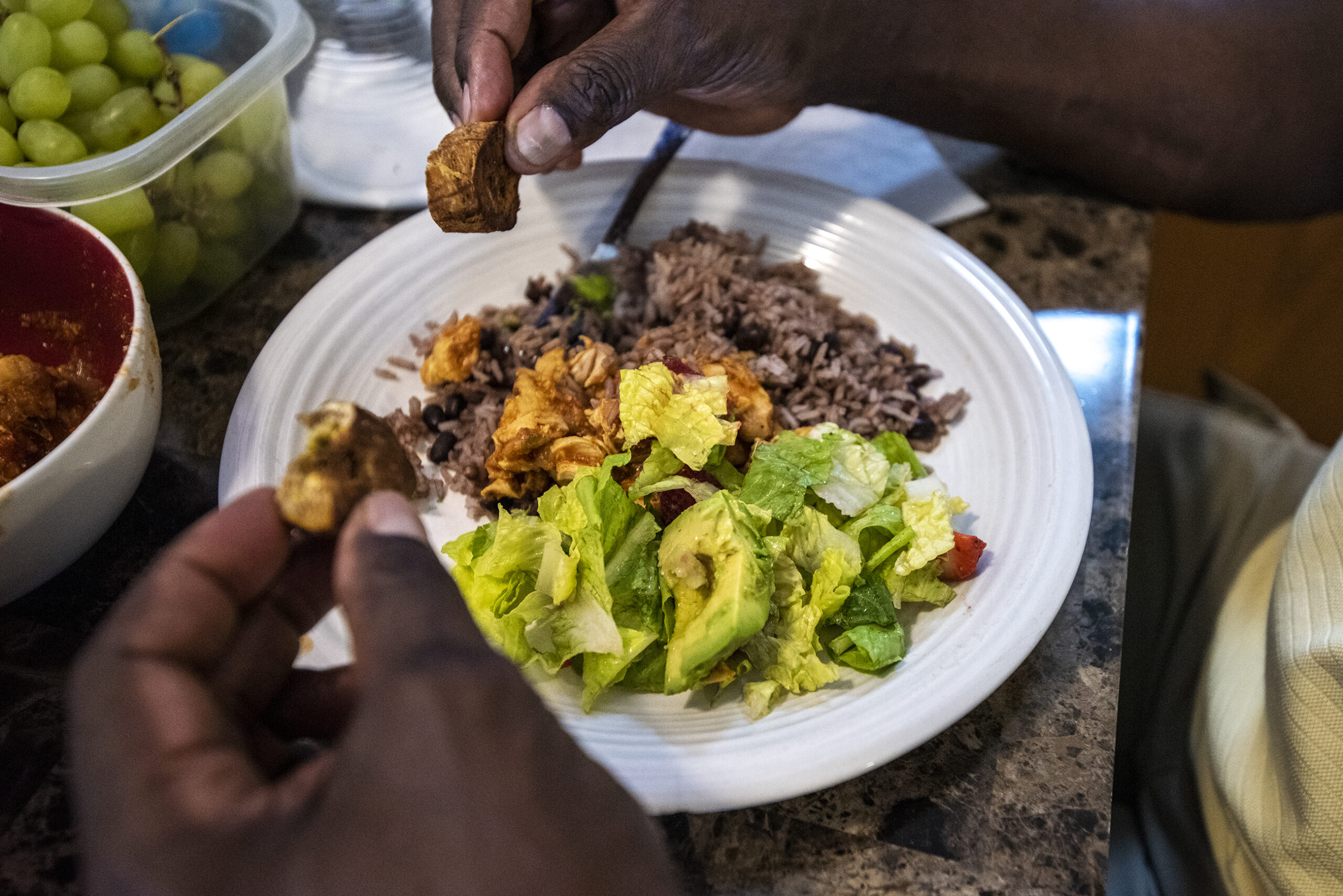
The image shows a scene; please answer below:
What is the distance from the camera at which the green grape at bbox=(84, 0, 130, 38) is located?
1.39m

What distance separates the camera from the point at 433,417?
4.56 feet

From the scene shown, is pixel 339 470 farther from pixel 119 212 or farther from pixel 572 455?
pixel 119 212

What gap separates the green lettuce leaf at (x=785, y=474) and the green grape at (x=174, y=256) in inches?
40.1

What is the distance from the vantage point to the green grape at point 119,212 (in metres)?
1.30

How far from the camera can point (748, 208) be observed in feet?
5.53

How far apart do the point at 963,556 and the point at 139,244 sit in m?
1.32

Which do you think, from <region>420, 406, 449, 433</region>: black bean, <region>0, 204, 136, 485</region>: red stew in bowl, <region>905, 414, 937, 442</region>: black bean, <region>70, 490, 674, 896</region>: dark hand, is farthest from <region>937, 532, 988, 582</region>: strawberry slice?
<region>0, 204, 136, 485</region>: red stew in bowl

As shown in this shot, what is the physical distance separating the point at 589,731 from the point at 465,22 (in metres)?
1.15

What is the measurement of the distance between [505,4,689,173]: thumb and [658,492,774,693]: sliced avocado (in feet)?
1.79

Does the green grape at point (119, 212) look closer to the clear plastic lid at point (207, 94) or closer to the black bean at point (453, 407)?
the clear plastic lid at point (207, 94)

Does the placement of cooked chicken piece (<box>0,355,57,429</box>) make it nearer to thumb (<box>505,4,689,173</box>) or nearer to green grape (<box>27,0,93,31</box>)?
green grape (<box>27,0,93,31</box>)

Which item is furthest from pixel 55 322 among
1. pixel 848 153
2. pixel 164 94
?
pixel 848 153

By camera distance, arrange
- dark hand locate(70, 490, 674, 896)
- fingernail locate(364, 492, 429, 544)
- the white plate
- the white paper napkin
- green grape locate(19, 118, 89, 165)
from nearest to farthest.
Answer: dark hand locate(70, 490, 674, 896) < fingernail locate(364, 492, 429, 544) < the white plate < green grape locate(19, 118, 89, 165) < the white paper napkin

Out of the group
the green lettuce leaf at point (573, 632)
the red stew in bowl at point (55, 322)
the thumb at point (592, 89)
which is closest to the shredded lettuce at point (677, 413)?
the green lettuce leaf at point (573, 632)
